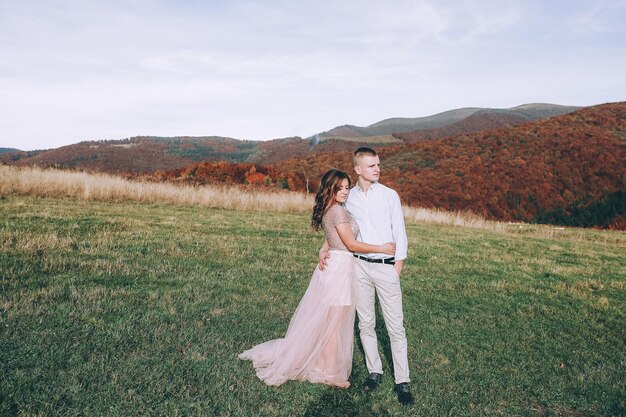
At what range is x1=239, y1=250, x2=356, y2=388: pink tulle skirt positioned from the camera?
4375 millimetres

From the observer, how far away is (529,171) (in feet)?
111

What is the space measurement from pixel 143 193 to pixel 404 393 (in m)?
15.7

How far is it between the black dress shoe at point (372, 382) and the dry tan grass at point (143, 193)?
1448cm

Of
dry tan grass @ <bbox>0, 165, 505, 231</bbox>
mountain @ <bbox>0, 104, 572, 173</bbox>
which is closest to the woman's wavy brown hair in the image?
dry tan grass @ <bbox>0, 165, 505, 231</bbox>

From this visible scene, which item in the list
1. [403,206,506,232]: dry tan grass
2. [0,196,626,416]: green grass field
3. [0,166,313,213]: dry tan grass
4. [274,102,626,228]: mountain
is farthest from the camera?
[274,102,626,228]: mountain

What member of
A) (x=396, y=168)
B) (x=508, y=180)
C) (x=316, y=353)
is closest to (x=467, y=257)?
(x=316, y=353)

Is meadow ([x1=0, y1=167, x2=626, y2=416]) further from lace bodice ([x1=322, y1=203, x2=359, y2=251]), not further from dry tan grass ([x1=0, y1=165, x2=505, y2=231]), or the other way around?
dry tan grass ([x1=0, y1=165, x2=505, y2=231])

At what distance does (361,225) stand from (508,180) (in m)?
32.2

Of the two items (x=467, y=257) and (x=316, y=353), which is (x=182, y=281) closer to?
(x=316, y=353)

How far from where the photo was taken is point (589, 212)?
1117 inches

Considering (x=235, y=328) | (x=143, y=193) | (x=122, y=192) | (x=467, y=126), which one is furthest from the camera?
(x=467, y=126)

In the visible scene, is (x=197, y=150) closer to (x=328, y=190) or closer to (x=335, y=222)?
(x=328, y=190)

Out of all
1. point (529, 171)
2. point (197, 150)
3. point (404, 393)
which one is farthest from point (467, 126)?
point (404, 393)

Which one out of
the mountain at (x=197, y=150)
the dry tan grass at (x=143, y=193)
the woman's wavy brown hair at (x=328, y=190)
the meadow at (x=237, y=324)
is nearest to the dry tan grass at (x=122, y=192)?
the dry tan grass at (x=143, y=193)
